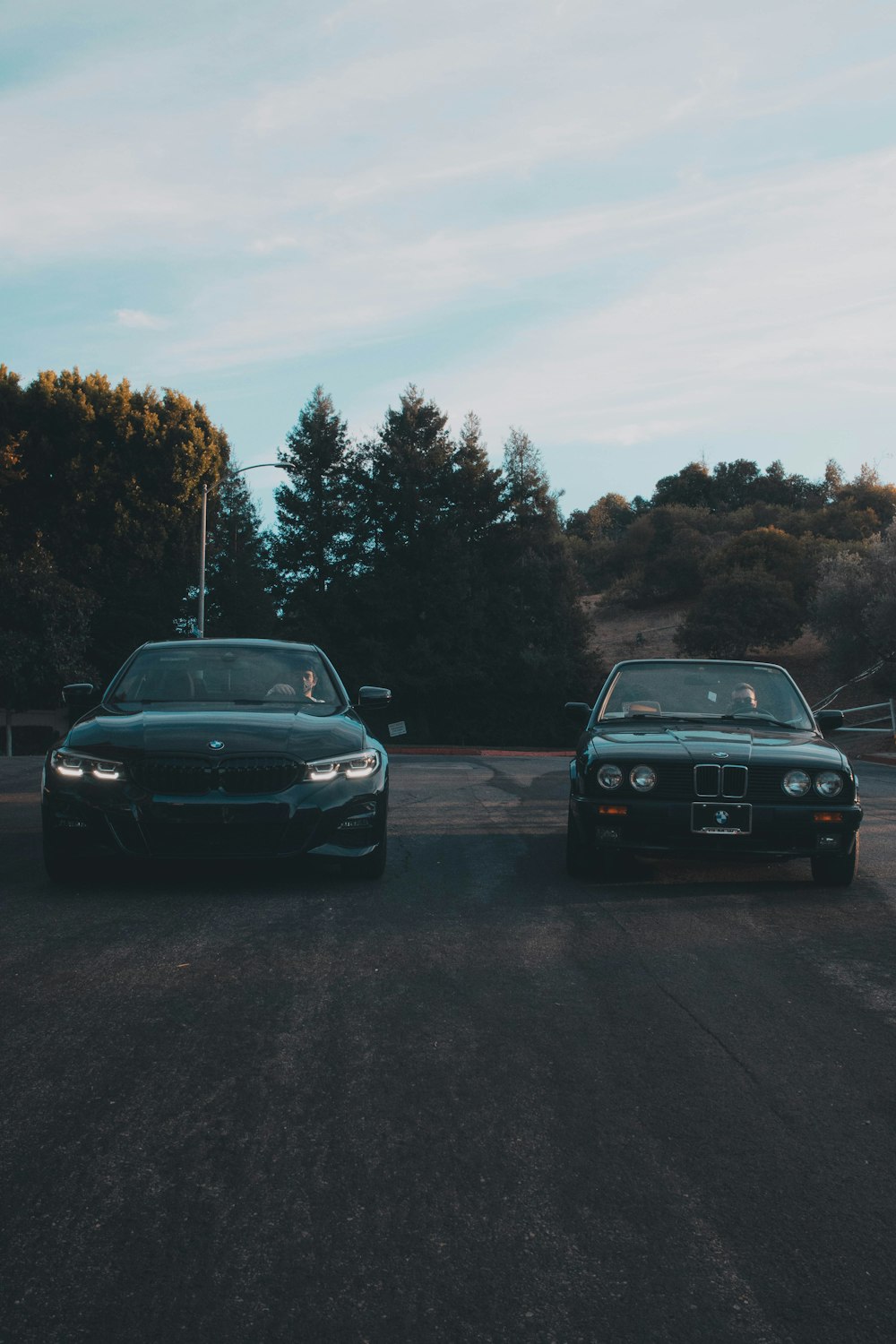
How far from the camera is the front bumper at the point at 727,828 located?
6781 mm

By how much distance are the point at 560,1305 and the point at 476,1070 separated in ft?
4.66

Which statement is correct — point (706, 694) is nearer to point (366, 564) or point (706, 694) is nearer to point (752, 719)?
point (752, 719)

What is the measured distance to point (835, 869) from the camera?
713cm

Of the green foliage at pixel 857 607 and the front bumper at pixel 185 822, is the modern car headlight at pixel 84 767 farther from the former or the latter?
the green foliage at pixel 857 607

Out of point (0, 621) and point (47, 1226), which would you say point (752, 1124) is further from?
point (0, 621)

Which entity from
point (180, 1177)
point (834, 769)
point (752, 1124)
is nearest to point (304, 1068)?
point (180, 1177)

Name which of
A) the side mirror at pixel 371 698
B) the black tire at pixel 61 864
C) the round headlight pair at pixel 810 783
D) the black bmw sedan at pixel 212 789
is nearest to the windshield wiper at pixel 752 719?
the round headlight pair at pixel 810 783

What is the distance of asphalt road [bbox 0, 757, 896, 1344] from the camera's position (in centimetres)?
243

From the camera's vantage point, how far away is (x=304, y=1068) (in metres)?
3.80

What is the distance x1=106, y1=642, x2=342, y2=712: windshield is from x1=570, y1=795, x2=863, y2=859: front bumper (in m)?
2.12

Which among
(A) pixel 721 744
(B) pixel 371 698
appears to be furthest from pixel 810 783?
(B) pixel 371 698

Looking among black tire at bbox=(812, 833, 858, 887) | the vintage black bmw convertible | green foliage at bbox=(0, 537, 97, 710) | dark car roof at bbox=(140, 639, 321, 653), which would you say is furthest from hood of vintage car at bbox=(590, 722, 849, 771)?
green foliage at bbox=(0, 537, 97, 710)

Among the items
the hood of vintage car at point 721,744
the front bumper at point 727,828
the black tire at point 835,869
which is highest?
the hood of vintage car at point 721,744

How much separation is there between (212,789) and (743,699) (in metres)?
4.08
